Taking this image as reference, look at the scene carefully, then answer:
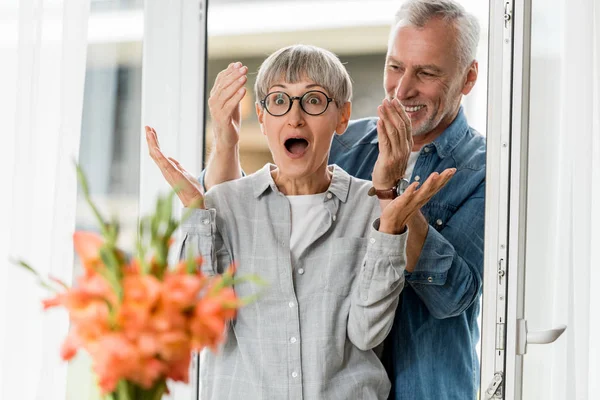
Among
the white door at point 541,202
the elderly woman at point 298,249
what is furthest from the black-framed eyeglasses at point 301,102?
the white door at point 541,202

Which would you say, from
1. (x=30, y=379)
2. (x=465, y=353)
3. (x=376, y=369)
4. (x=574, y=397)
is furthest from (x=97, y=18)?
(x=574, y=397)

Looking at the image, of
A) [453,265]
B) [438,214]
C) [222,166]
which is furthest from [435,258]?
[222,166]

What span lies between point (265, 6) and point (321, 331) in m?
3.73

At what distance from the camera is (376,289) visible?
1.47 m

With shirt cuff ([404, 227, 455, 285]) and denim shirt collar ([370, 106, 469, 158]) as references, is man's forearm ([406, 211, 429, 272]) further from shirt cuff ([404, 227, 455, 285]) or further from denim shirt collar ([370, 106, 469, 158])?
denim shirt collar ([370, 106, 469, 158])

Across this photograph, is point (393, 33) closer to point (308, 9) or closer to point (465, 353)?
point (465, 353)

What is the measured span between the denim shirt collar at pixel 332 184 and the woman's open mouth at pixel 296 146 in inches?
3.9

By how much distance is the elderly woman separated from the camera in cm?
152

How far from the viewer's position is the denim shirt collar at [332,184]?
1621mm

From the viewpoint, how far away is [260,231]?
161cm

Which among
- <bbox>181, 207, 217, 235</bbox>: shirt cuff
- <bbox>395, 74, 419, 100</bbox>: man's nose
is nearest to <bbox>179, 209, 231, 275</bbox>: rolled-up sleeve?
<bbox>181, 207, 217, 235</bbox>: shirt cuff

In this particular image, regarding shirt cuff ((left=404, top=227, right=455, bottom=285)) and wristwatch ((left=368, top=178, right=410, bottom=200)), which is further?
shirt cuff ((left=404, top=227, right=455, bottom=285))

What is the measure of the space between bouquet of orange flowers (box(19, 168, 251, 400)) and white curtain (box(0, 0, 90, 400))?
794 millimetres

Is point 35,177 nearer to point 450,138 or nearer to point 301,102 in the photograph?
point 301,102
